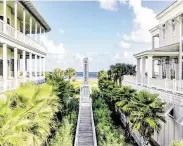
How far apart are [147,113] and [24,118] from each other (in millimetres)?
6891

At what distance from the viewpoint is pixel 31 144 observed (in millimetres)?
8492

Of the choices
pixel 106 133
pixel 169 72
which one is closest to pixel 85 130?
pixel 106 133

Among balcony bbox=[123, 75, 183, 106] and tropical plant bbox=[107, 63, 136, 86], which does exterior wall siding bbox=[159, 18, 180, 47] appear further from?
tropical plant bbox=[107, 63, 136, 86]

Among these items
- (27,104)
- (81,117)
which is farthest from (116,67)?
(27,104)

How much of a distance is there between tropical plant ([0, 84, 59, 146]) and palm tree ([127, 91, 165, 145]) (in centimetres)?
497

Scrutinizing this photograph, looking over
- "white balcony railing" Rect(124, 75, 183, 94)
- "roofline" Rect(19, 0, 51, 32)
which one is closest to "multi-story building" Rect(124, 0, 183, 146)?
"white balcony railing" Rect(124, 75, 183, 94)

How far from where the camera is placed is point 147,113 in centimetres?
1324

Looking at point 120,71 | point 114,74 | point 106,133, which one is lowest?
point 106,133

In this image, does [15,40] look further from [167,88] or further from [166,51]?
[166,51]

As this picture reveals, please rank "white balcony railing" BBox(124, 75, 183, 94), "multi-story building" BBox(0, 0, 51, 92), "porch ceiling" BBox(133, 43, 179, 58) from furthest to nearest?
"porch ceiling" BBox(133, 43, 179, 58), "multi-story building" BBox(0, 0, 51, 92), "white balcony railing" BBox(124, 75, 183, 94)

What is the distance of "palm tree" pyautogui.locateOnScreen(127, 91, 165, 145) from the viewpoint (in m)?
13.1

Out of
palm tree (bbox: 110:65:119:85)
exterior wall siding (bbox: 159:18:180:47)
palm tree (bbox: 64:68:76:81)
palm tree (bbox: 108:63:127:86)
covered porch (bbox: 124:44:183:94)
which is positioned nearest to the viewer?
covered porch (bbox: 124:44:183:94)

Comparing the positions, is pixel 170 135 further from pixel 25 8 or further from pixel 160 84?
pixel 25 8

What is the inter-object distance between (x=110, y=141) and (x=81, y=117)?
33.6 ft
